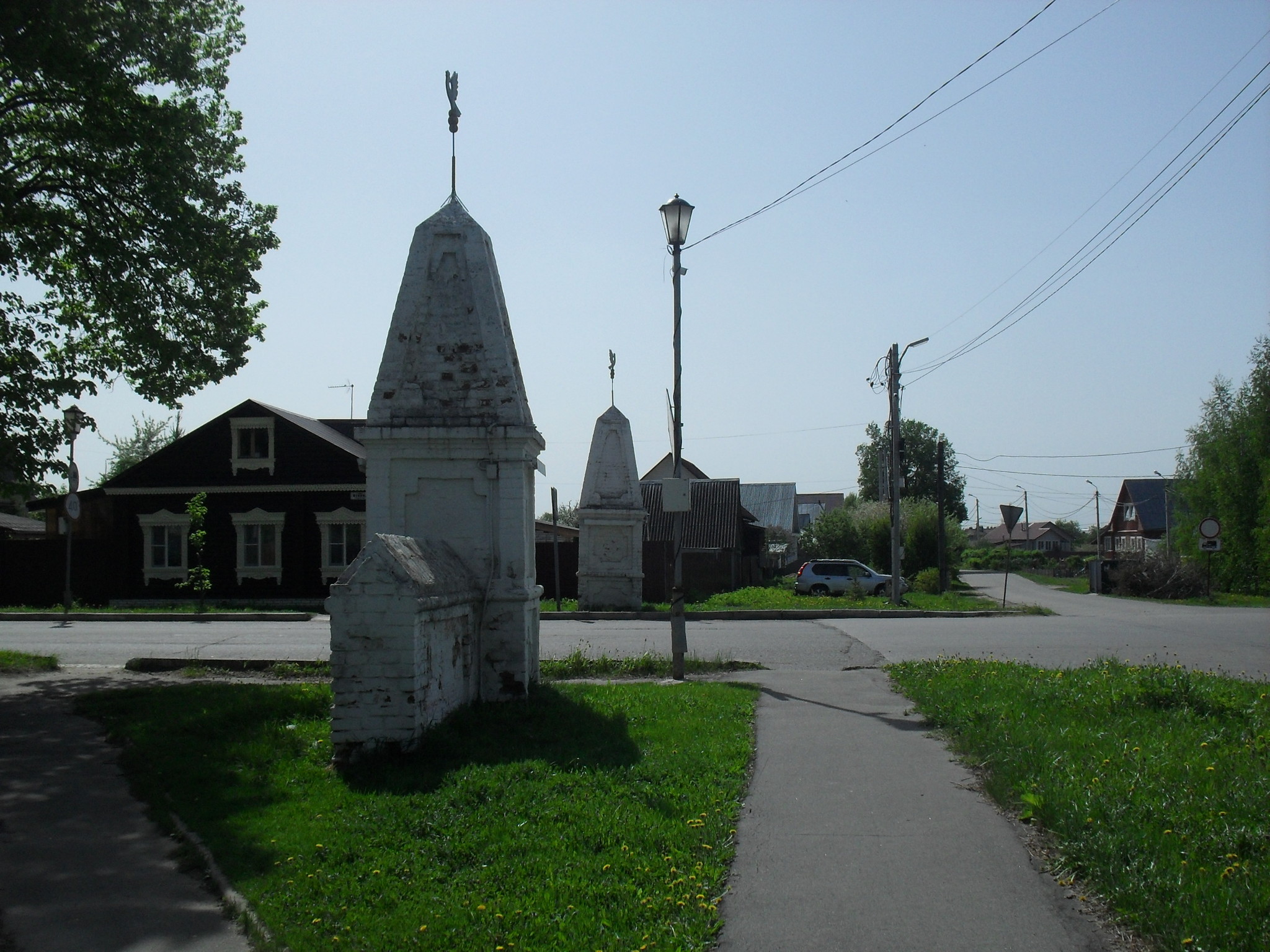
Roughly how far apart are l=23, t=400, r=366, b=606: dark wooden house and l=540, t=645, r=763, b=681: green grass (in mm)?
19783

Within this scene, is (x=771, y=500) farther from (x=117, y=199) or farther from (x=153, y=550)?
(x=117, y=199)

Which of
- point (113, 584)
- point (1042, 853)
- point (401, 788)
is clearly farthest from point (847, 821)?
point (113, 584)

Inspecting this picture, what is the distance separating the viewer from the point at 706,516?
41.3m

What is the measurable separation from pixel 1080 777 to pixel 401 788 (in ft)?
14.8

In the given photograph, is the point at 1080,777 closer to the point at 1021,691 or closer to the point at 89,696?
the point at 1021,691

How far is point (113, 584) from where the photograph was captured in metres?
33.5

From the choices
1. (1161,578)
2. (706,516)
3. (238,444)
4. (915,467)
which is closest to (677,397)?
(238,444)

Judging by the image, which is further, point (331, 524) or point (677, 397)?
point (331, 524)

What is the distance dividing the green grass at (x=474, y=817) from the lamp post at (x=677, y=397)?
114 inches

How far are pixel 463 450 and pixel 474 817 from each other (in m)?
4.93

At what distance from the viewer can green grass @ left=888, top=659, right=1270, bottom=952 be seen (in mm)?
4758

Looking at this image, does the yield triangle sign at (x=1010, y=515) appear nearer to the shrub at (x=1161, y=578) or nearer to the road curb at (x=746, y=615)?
the road curb at (x=746, y=615)

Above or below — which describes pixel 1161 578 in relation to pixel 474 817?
below

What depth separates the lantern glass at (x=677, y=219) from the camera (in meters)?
13.9
